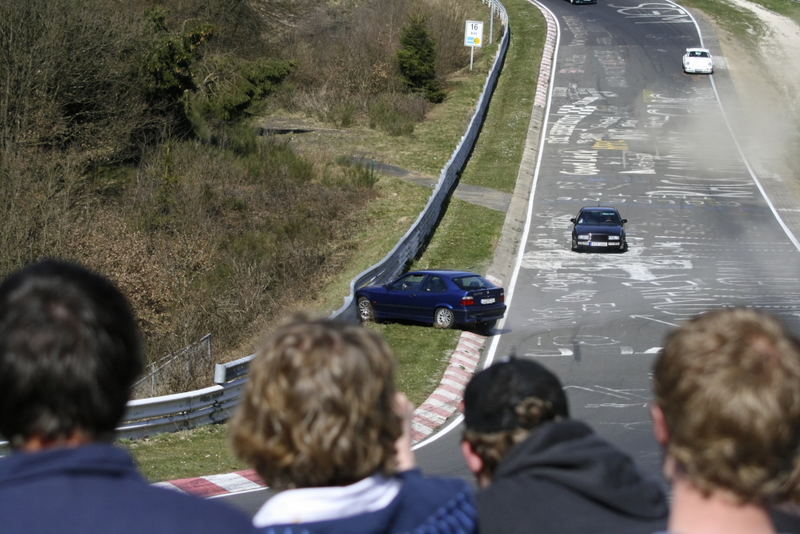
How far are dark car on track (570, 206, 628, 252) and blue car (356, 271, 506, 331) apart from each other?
8201mm

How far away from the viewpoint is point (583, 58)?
62.2 metres

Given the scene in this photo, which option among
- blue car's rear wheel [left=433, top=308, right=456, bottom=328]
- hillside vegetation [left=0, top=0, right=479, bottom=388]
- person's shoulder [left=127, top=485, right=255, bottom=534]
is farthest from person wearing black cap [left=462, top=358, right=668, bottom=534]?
blue car's rear wheel [left=433, top=308, right=456, bottom=328]

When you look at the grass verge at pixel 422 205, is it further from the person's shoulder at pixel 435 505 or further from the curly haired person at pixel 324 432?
the curly haired person at pixel 324 432

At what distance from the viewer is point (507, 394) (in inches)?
139

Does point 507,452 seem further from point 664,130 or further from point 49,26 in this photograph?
point 664,130

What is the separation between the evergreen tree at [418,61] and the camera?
5416cm

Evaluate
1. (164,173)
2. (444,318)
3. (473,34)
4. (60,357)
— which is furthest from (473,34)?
(60,357)

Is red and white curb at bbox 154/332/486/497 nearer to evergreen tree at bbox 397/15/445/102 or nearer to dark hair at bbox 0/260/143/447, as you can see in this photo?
dark hair at bbox 0/260/143/447

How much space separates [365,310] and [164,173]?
476 inches

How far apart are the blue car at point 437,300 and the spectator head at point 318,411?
20.5m

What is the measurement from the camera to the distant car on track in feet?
188

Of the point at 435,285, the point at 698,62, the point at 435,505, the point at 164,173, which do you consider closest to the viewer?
the point at 435,505

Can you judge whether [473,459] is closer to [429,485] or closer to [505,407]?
[505,407]

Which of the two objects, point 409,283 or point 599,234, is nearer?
point 409,283
